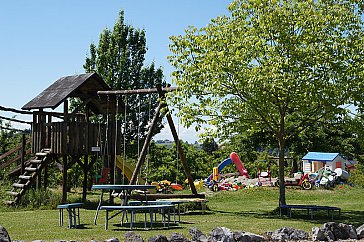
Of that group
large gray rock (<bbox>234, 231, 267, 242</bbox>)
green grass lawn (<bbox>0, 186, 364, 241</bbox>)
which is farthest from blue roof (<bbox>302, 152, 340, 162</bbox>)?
large gray rock (<bbox>234, 231, 267, 242</bbox>)

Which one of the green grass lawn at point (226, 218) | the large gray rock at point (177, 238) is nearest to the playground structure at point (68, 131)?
the green grass lawn at point (226, 218)

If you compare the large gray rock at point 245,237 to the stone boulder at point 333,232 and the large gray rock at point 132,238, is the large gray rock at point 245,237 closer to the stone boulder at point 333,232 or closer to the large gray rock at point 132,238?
the stone boulder at point 333,232

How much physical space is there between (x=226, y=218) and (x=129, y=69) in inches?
699

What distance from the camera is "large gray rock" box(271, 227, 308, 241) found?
1205 centimetres

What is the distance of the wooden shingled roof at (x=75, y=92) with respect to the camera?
814 inches

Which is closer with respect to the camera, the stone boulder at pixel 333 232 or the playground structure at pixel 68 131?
the stone boulder at pixel 333 232

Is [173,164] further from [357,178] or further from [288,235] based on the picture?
[288,235]

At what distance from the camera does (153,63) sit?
3369 centimetres

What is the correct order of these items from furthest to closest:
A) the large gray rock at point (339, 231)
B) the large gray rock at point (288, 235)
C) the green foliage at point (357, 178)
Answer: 1. the green foliage at point (357, 178)
2. the large gray rock at point (339, 231)
3. the large gray rock at point (288, 235)

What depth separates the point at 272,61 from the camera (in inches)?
649

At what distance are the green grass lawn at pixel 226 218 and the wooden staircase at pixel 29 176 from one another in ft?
3.11

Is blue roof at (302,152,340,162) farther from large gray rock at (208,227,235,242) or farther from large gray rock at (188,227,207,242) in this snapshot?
large gray rock at (188,227,207,242)

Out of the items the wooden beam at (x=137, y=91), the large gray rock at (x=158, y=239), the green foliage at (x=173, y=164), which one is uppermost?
the wooden beam at (x=137, y=91)

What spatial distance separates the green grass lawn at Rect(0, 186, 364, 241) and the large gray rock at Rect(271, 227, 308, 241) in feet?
2.52
